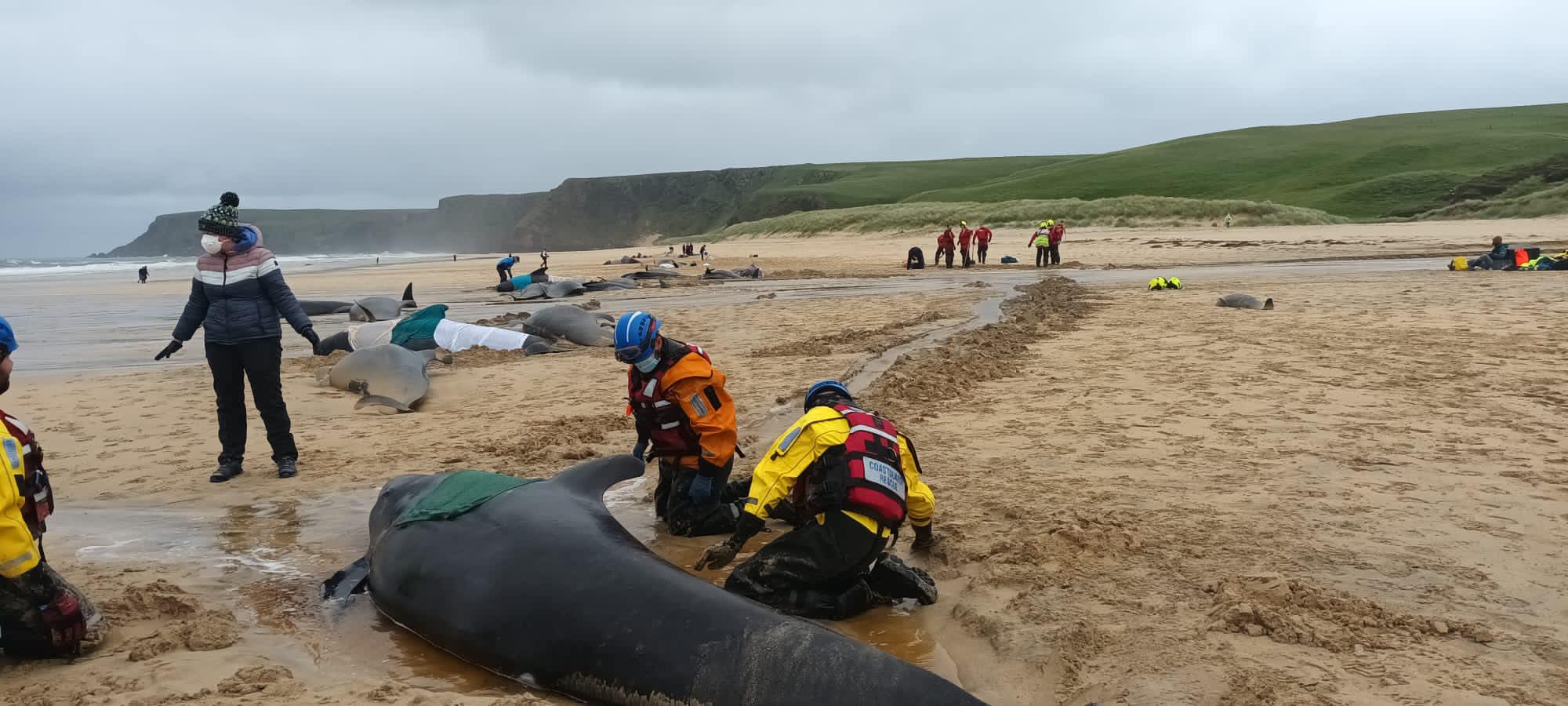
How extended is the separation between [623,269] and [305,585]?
33633 millimetres

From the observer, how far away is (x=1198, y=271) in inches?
971

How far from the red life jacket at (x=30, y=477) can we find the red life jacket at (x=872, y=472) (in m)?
3.20

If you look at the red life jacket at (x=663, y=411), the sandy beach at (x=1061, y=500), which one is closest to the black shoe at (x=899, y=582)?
the sandy beach at (x=1061, y=500)

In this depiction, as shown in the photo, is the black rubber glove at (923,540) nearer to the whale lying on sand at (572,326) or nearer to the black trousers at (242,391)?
the black trousers at (242,391)

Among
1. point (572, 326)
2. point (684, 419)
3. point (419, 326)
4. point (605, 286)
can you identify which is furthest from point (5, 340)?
point (605, 286)

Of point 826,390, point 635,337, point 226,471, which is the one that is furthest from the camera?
point 226,471

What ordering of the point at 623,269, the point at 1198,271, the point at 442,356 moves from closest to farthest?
the point at 442,356 < the point at 1198,271 < the point at 623,269

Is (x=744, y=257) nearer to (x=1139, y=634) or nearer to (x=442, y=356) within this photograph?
(x=442, y=356)

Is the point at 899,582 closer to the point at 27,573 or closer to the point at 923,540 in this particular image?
the point at 923,540

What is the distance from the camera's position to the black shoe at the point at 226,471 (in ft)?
23.4

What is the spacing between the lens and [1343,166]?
7425 cm

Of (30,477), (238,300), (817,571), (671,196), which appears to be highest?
(671,196)

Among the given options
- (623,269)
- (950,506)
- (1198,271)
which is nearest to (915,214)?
(623,269)

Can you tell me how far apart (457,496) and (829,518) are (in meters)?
1.84
